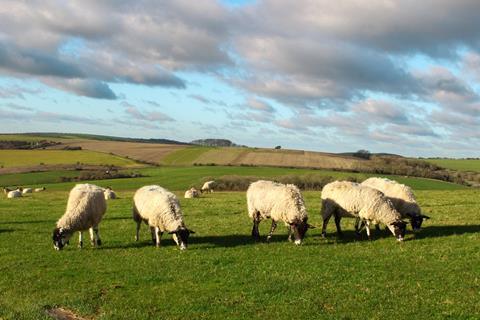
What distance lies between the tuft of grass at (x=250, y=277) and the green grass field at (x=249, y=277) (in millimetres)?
35

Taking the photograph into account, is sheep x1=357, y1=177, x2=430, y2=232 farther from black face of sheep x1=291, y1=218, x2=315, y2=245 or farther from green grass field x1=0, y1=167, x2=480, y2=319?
black face of sheep x1=291, y1=218, x2=315, y2=245

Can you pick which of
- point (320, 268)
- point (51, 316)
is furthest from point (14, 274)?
point (320, 268)

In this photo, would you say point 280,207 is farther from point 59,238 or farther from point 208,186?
point 208,186

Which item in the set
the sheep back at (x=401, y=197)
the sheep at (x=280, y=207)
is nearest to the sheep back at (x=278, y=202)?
the sheep at (x=280, y=207)

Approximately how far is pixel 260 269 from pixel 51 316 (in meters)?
6.42

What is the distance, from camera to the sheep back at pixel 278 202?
1947 cm

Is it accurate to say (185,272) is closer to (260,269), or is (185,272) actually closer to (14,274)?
(260,269)

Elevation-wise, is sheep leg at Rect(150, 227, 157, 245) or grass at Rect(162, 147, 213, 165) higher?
grass at Rect(162, 147, 213, 165)

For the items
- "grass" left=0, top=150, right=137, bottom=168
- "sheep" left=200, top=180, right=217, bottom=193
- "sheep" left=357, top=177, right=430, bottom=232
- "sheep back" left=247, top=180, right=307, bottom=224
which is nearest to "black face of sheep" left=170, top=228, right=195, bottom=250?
"sheep back" left=247, top=180, right=307, bottom=224

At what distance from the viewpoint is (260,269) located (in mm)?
15031

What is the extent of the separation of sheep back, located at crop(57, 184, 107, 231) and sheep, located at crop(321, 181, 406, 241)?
33.0ft

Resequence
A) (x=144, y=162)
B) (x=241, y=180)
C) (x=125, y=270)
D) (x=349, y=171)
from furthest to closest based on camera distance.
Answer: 1. (x=144, y=162)
2. (x=349, y=171)
3. (x=241, y=180)
4. (x=125, y=270)

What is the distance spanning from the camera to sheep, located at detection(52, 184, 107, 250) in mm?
19688

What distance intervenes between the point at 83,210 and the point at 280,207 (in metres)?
8.52
